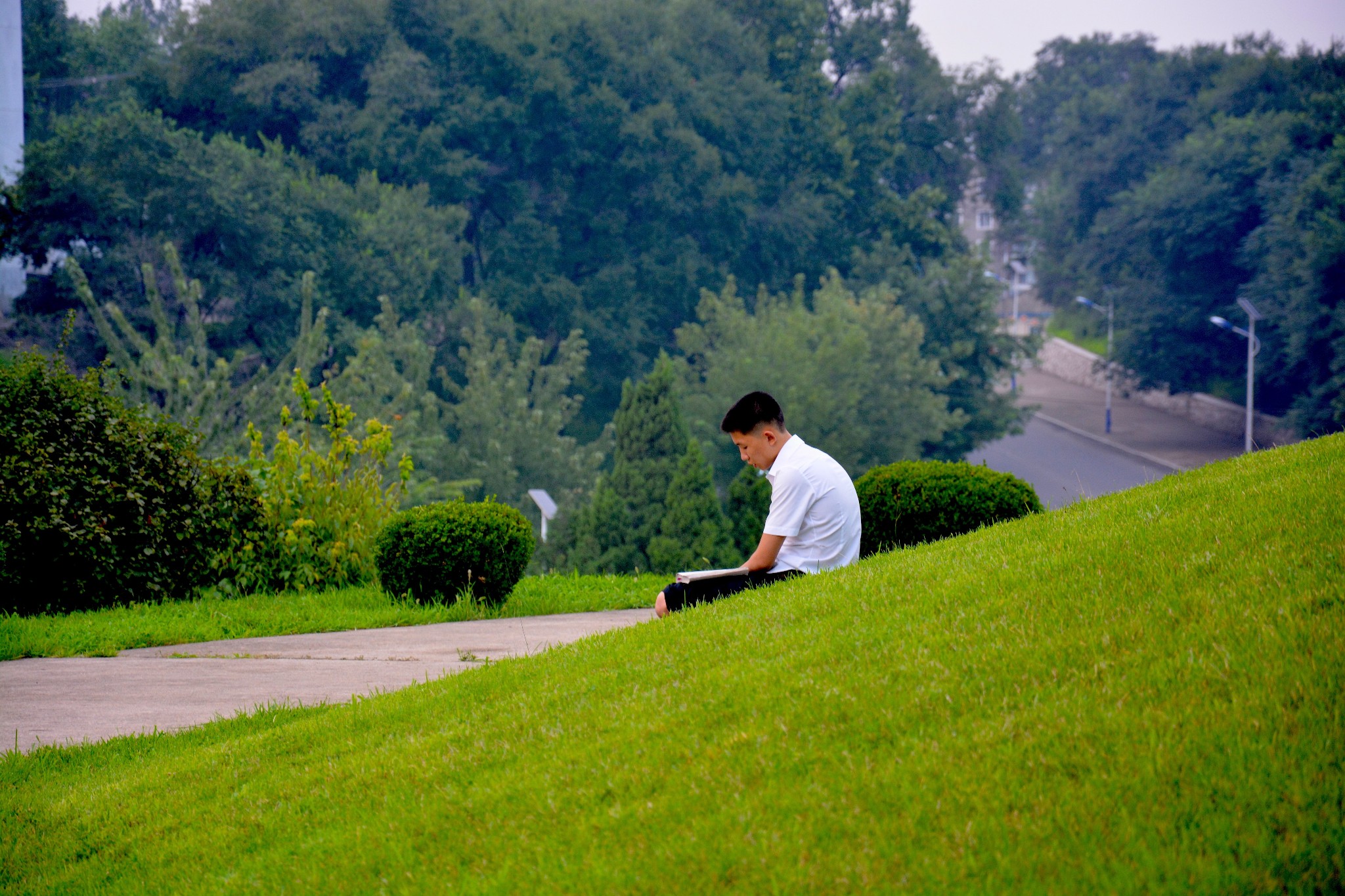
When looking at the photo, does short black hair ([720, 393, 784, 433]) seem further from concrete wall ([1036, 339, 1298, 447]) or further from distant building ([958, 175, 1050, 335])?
distant building ([958, 175, 1050, 335])

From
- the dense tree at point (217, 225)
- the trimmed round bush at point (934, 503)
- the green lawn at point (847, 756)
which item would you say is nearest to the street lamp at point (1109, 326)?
the dense tree at point (217, 225)

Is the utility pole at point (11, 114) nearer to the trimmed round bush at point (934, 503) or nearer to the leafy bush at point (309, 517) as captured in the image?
the leafy bush at point (309, 517)

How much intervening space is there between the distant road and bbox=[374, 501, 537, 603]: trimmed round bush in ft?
122

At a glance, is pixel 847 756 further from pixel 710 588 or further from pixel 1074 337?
pixel 1074 337

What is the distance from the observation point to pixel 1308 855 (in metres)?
3.03

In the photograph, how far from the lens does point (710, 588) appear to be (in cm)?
685

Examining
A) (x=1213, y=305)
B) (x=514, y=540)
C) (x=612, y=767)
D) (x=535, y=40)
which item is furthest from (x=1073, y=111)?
(x=612, y=767)

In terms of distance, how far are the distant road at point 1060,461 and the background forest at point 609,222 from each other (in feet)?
12.1

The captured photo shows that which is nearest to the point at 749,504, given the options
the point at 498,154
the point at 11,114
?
the point at 11,114

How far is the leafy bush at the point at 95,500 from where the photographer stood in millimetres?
9516

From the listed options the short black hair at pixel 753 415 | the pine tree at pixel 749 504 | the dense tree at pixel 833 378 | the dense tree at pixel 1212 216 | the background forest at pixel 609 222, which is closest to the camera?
the short black hair at pixel 753 415

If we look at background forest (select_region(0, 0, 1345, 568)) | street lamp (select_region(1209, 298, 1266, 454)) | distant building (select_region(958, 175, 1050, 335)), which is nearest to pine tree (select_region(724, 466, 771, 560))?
background forest (select_region(0, 0, 1345, 568))

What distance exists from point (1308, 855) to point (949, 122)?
2280 inches

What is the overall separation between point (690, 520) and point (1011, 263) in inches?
3507
